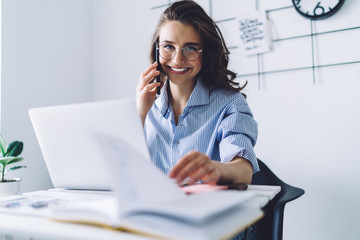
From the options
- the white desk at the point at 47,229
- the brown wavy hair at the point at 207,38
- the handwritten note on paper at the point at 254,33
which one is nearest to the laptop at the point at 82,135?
the white desk at the point at 47,229

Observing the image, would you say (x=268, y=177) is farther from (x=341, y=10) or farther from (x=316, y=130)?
(x=341, y=10)

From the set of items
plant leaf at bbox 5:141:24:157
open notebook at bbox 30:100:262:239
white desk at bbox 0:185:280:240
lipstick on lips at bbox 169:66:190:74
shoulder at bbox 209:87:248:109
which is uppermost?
lipstick on lips at bbox 169:66:190:74

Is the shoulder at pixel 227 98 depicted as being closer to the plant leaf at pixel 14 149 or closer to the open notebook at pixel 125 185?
the open notebook at pixel 125 185

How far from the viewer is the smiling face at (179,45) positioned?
1.21 m

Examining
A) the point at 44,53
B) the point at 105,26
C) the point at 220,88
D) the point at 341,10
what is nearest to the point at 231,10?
the point at 341,10

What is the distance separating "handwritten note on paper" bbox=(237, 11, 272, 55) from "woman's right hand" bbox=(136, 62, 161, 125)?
80cm

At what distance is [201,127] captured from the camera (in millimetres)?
1190

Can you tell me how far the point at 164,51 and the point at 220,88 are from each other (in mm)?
272

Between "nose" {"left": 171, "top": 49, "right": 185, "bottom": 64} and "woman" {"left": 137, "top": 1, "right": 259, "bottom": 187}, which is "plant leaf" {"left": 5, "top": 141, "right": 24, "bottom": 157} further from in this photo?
"nose" {"left": 171, "top": 49, "right": 185, "bottom": 64}

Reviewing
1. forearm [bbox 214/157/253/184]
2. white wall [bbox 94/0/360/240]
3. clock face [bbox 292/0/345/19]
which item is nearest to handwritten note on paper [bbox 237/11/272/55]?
white wall [bbox 94/0/360/240]

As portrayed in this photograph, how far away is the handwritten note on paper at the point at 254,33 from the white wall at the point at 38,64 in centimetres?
120

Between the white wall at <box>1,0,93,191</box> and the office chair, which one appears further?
the white wall at <box>1,0,93,191</box>

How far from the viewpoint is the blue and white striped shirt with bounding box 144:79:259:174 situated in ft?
3.65

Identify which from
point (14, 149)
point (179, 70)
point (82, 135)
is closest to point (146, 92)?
point (179, 70)
